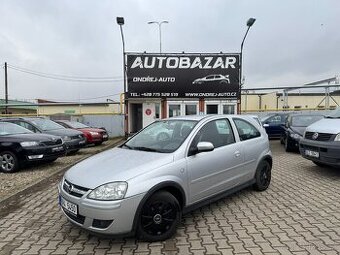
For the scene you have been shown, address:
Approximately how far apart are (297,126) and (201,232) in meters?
9.02

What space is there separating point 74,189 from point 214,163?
204 centimetres

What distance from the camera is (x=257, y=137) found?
6180mm

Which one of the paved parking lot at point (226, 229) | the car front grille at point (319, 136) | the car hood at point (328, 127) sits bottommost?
the paved parking lot at point (226, 229)

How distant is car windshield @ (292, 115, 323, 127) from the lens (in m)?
12.3

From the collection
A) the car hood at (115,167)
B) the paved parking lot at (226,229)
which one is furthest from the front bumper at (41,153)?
the car hood at (115,167)

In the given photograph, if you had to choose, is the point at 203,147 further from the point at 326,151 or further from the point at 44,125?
the point at 44,125

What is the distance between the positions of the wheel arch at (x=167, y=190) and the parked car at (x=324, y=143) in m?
4.39

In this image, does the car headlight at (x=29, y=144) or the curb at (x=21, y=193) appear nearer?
the curb at (x=21, y=193)

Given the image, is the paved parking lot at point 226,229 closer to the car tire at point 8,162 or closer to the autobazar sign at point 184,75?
the car tire at point 8,162

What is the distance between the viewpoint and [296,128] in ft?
38.9

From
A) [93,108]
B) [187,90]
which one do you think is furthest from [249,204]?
[93,108]

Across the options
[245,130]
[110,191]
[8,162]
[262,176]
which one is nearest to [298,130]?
[262,176]

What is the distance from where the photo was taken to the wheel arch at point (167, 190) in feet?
12.3

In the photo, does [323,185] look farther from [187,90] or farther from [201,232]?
[187,90]
